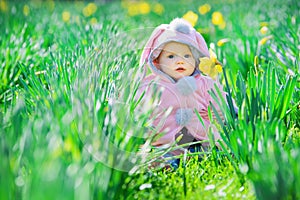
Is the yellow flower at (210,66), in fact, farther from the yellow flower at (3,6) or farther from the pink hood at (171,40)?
the yellow flower at (3,6)

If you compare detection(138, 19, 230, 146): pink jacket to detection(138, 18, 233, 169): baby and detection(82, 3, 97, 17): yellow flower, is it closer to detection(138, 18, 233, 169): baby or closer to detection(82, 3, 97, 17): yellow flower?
detection(138, 18, 233, 169): baby

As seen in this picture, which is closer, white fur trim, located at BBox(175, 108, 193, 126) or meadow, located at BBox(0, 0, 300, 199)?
meadow, located at BBox(0, 0, 300, 199)

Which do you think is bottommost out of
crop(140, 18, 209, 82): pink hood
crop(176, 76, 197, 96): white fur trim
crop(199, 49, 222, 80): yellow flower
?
crop(176, 76, 197, 96): white fur trim

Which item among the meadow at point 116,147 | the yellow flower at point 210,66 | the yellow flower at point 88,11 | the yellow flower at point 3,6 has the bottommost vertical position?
the meadow at point 116,147

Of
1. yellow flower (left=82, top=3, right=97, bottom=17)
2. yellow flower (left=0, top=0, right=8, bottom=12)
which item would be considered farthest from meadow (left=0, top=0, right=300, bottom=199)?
yellow flower (left=82, top=3, right=97, bottom=17)

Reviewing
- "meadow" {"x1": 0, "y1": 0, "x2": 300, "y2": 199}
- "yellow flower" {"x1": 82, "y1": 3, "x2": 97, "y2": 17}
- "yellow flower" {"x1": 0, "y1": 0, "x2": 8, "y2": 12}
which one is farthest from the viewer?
"yellow flower" {"x1": 82, "y1": 3, "x2": 97, "y2": 17}

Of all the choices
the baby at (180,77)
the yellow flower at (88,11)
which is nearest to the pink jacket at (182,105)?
the baby at (180,77)

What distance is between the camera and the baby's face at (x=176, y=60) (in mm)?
2225

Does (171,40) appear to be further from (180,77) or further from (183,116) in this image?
(183,116)

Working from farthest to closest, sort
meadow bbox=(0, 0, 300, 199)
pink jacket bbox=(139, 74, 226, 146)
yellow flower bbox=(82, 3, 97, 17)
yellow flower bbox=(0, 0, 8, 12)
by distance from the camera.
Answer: yellow flower bbox=(82, 3, 97, 17) → yellow flower bbox=(0, 0, 8, 12) → pink jacket bbox=(139, 74, 226, 146) → meadow bbox=(0, 0, 300, 199)

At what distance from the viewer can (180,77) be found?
7.37ft

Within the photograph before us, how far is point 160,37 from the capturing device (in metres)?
2.23

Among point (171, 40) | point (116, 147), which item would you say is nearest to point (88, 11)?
point (171, 40)

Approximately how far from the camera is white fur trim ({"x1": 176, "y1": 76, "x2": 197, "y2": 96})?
2.20 m
